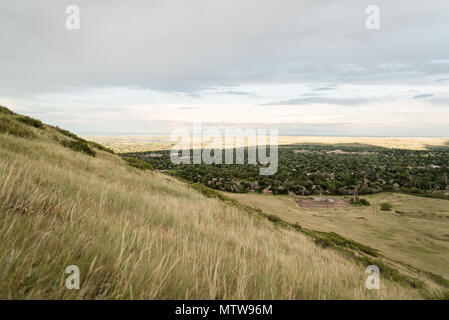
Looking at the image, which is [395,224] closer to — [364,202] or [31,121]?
[364,202]

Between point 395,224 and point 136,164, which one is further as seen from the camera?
point 395,224

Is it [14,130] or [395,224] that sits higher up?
[14,130]

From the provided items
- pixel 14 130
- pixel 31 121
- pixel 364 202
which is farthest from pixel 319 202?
pixel 14 130

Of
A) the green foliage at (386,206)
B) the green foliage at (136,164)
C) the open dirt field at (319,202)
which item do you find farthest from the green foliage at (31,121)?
the green foliage at (386,206)

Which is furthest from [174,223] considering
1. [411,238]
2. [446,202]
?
[446,202]

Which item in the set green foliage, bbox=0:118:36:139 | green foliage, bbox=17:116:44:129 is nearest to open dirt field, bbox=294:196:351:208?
green foliage, bbox=17:116:44:129

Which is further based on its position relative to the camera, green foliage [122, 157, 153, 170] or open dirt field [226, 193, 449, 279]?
open dirt field [226, 193, 449, 279]

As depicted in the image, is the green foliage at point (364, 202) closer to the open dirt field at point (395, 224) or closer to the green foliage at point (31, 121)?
the open dirt field at point (395, 224)

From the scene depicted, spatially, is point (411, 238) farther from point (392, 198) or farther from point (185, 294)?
point (185, 294)

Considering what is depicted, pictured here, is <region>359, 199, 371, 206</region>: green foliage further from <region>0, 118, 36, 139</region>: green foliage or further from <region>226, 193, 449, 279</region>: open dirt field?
<region>0, 118, 36, 139</region>: green foliage

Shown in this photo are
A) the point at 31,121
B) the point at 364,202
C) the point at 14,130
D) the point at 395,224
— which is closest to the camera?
the point at 14,130

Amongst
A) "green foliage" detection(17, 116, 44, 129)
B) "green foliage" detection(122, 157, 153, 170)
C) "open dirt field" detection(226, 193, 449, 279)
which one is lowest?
"open dirt field" detection(226, 193, 449, 279)
